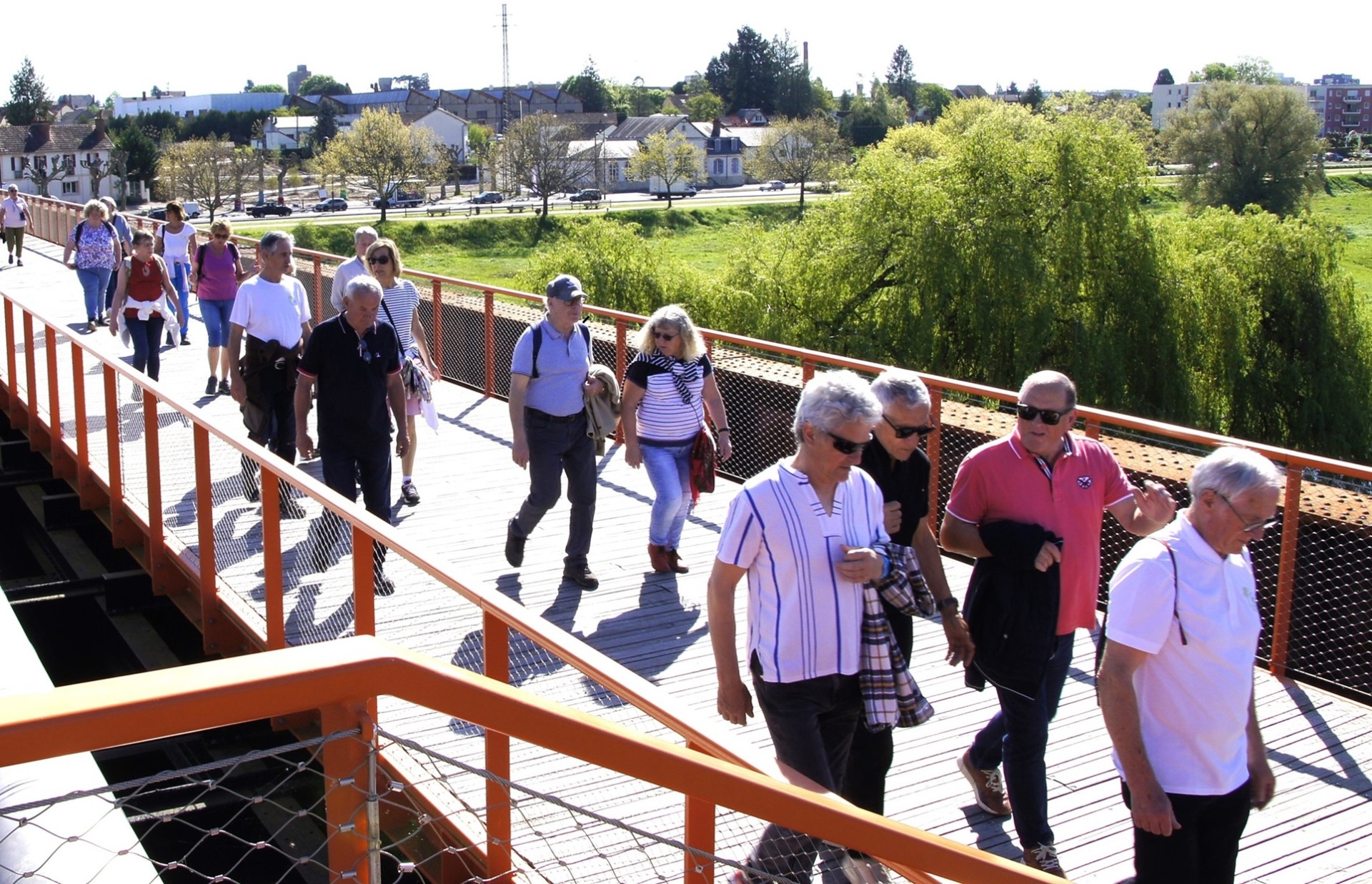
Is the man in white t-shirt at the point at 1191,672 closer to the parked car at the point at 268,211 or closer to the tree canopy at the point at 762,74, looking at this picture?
the parked car at the point at 268,211

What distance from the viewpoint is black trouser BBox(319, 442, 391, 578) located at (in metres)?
6.75

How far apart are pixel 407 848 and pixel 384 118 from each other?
8898 cm

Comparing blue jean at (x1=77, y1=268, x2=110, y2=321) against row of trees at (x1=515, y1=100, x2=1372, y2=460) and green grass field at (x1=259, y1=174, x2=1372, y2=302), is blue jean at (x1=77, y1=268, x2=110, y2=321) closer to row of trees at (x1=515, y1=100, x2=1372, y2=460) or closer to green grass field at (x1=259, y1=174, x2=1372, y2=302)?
row of trees at (x1=515, y1=100, x2=1372, y2=460)

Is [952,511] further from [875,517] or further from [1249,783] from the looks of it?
[1249,783]

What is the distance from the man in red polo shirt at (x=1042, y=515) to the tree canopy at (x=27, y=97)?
135160 millimetres

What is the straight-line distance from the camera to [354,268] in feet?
30.0

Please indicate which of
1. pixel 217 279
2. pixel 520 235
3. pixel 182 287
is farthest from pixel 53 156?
pixel 217 279

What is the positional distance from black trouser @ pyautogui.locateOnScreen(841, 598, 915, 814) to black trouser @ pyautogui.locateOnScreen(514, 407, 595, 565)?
11.0 ft

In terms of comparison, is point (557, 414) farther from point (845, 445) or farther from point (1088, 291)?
point (1088, 291)

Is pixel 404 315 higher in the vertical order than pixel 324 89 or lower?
lower

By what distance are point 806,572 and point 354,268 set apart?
6317mm

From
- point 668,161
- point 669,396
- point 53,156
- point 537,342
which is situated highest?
point 53,156

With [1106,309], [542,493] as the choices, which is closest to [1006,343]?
[1106,309]

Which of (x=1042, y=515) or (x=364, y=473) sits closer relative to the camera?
(x=1042, y=515)
